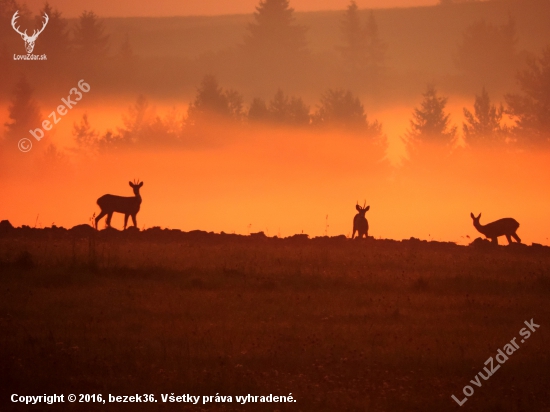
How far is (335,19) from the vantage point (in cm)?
11944

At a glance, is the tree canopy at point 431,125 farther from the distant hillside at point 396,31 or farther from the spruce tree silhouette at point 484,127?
the distant hillside at point 396,31

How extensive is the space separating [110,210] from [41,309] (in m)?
13.5

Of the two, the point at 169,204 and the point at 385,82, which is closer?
the point at 169,204

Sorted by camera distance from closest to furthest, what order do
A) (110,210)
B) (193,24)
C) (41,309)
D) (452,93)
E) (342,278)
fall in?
(41,309) → (342,278) → (110,210) → (452,93) → (193,24)

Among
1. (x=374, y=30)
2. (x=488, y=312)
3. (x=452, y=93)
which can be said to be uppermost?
(x=374, y=30)

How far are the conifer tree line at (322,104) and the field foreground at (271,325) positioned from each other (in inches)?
1994

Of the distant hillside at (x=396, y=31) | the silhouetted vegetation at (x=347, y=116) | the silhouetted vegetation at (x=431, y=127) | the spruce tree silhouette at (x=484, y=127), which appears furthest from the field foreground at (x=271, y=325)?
the distant hillside at (x=396, y=31)

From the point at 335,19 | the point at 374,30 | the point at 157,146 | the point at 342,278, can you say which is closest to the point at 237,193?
the point at 157,146

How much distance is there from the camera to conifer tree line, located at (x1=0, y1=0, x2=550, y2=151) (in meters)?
72.7

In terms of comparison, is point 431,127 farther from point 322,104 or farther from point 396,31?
point 396,31

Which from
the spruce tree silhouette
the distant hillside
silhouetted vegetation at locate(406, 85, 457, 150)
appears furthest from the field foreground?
the distant hillside

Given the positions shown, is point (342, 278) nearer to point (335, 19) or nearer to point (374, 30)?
point (374, 30)

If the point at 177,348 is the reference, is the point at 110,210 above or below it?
above

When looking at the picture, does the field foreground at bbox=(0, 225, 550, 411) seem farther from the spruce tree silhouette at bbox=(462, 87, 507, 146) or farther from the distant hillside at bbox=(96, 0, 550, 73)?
the distant hillside at bbox=(96, 0, 550, 73)
